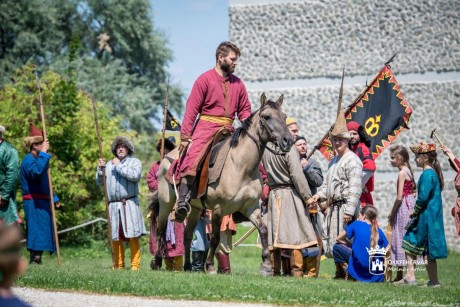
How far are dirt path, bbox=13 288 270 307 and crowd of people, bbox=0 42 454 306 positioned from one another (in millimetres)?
1967

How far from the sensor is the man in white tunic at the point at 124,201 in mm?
13195

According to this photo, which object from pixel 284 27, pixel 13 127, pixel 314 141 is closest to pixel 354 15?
pixel 284 27

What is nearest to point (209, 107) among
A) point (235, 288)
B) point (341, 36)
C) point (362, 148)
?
point (362, 148)

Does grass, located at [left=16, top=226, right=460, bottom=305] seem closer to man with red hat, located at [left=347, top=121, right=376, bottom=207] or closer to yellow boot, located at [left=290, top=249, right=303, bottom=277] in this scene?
yellow boot, located at [left=290, top=249, right=303, bottom=277]

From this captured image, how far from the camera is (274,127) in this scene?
1108cm

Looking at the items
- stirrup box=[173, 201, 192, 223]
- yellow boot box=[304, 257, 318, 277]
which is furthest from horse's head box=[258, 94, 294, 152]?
yellow boot box=[304, 257, 318, 277]

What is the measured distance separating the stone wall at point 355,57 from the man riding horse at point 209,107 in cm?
1535

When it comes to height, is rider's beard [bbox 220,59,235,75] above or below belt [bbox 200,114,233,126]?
above

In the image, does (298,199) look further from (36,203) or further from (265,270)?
(36,203)

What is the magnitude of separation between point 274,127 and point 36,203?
510cm

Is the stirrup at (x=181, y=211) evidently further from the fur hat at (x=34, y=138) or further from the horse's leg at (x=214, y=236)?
the fur hat at (x=34, y=138)

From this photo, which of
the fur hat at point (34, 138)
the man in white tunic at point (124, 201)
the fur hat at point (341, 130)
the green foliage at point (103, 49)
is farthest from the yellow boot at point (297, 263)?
the green foliage at point (103, 49)

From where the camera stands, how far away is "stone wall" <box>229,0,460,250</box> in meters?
26.6

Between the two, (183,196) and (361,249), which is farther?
(361,249)
